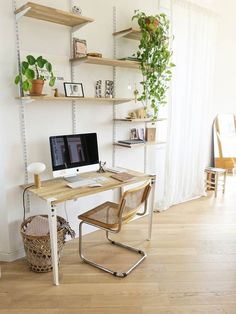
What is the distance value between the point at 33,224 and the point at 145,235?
1194 millimetres

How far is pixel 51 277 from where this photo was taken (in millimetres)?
2219

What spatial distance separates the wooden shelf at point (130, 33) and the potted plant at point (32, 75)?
3.05ft

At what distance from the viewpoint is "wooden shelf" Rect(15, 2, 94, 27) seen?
209 cm

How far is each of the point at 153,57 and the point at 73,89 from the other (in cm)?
98

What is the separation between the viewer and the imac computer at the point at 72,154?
2.37 meters

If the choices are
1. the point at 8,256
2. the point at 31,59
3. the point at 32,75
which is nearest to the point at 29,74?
the point at 32,75

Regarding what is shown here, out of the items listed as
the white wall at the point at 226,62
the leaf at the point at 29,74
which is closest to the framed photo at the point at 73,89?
the leaf at the point at 29,74

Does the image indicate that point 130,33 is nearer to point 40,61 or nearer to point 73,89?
point 73,89

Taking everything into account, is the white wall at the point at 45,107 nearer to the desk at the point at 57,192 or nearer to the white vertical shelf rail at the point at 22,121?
the white vertical shelf rail at the point at 22,121

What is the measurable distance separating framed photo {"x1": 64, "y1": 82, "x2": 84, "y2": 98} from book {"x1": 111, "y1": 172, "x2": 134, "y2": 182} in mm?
823

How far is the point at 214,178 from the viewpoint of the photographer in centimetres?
437

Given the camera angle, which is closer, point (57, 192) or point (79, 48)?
point (57, 192)

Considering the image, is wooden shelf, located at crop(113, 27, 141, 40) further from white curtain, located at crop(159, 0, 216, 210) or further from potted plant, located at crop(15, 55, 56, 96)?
potted plant, located at crop(15, 55, 56, 96)

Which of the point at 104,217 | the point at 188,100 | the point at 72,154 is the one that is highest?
the point at 188,100
